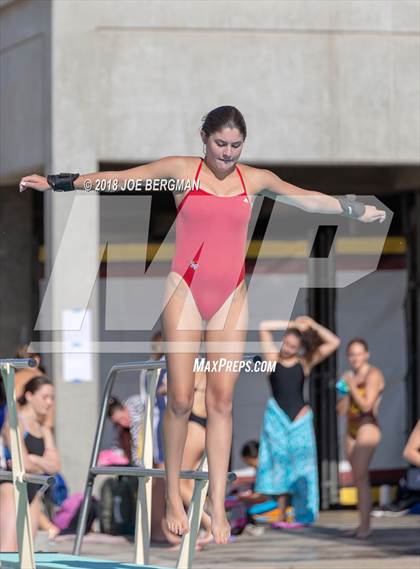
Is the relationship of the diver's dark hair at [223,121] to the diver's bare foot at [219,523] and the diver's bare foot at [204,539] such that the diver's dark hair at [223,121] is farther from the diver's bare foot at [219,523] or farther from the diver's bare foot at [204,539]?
the diver's bare foot at [204,539]

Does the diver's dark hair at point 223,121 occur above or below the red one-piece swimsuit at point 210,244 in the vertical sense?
above

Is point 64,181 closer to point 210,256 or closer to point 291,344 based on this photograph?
point 210,256

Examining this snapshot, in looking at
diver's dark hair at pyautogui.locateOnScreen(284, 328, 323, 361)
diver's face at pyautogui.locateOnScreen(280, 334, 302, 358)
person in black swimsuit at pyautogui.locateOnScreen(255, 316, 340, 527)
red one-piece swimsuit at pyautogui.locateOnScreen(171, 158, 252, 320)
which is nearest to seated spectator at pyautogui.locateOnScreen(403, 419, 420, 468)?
diver's face at pyautogui.locateOnScreen(280, 334, 302, 358)

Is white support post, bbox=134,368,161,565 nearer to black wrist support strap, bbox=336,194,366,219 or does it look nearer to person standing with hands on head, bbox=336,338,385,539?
black wrist support strap, bbox=336,194,366,219

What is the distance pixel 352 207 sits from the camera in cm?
511

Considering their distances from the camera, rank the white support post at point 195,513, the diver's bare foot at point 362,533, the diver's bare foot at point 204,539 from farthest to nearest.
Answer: the diver's bare foot at point 362,533, the diver's bare foot at point 204,539, the white support post at point 195,513

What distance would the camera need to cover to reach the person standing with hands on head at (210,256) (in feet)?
16.1

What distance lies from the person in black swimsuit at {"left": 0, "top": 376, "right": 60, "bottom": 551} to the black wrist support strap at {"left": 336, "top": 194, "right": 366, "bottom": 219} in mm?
3383

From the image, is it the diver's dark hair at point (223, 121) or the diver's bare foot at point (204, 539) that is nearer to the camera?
the diver's dark hair at point (223, 121)

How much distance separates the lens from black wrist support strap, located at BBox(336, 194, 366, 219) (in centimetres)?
510

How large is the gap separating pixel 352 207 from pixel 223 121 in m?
0.56

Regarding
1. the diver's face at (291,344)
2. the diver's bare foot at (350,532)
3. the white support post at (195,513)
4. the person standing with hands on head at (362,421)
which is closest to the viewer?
the white support post at (195,513)

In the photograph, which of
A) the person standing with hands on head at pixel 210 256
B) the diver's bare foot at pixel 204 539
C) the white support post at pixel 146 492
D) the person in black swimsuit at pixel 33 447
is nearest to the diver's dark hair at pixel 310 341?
the diver's bare foot at pixel 204 539

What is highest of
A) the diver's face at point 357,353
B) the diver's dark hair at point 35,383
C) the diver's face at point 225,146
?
the diver's face at point 225,146
